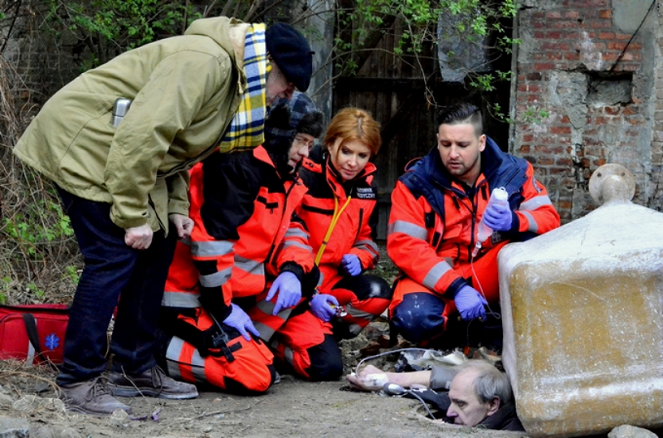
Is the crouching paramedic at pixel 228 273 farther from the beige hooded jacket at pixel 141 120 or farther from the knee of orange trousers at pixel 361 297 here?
the knee of orange trousers at pixel 361 297

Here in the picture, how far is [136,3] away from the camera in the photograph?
599 cm

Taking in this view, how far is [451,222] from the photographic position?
4336 mm

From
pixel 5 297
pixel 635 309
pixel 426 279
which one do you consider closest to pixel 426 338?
pixel 426 279

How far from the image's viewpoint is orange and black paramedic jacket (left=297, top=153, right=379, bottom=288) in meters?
4.45

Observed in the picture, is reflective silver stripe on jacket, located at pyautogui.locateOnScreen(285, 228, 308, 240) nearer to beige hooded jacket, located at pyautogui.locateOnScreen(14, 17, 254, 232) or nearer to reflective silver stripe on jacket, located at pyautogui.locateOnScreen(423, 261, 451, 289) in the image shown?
reflective silver stripe on jacket, located at pyautogui.locateOnScreen(423, 261, 451, 289)

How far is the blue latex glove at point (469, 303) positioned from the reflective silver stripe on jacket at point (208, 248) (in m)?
1.25

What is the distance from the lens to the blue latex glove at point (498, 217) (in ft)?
13.4

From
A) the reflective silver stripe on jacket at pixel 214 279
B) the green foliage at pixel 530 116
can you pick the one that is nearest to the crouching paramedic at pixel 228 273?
the reflective silver stripe on jacket at pixel 214 279

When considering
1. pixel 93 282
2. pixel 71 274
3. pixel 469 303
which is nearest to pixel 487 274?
pixel 469 303

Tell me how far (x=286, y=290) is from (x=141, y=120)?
4.12 feet

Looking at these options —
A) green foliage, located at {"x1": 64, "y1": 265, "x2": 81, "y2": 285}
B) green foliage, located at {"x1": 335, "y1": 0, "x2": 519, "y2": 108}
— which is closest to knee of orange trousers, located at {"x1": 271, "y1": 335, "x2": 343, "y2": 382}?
green foliage, located at {"x1": 64, "y1": 265, "x2": 81, "y2": 285}

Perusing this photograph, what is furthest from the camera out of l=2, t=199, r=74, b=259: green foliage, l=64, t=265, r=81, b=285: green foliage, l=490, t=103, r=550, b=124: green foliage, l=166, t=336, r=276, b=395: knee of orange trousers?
l=490, t=103, r=550, b=124: green foliage

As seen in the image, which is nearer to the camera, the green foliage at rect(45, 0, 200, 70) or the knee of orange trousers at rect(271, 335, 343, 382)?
the knee of orange trousers at rect(271, 335, 343, 382)

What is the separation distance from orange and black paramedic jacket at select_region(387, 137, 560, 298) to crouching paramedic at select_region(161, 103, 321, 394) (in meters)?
0.69
